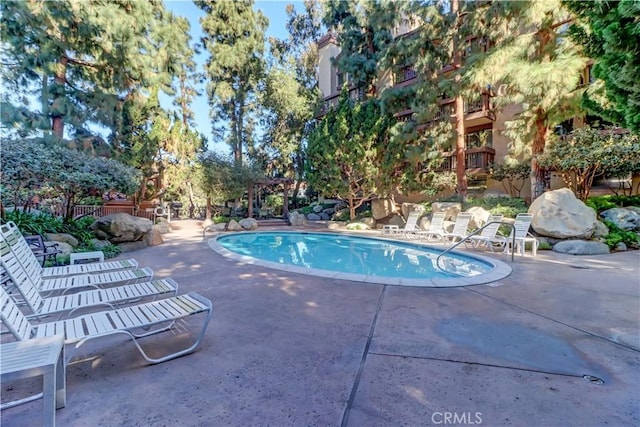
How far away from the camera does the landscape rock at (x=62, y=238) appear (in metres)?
7.63

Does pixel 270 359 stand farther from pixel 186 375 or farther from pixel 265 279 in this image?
pixel 265 279

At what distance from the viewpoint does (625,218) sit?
9625 mm

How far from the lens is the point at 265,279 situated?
550 cm

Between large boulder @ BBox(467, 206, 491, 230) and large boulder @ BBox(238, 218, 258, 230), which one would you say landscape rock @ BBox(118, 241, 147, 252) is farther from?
large boulder @ BBox(467, 206, 491, 230)

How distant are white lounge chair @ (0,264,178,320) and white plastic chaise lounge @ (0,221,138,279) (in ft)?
1.74

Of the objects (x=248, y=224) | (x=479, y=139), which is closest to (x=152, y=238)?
(x=248, y=224)

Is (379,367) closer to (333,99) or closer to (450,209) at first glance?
(450,209)

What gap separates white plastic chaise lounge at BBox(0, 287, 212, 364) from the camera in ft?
7.33

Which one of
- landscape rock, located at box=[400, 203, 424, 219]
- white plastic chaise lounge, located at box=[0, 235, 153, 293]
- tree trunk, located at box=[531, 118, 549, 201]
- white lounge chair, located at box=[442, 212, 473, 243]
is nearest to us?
white plastic chaise lounge, located at box=[0, 235, 153, 293]

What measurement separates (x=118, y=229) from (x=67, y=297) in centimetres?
650

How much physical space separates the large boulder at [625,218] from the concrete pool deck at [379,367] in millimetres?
6987

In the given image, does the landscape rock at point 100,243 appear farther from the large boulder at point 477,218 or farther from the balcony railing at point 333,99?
the balcony railing at point 333,99

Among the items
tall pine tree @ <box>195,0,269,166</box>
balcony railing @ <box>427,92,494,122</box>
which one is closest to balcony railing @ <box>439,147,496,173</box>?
balcony railing @ <box>427,92,494,122</box>

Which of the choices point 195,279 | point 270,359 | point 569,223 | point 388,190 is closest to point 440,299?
point 270,359
